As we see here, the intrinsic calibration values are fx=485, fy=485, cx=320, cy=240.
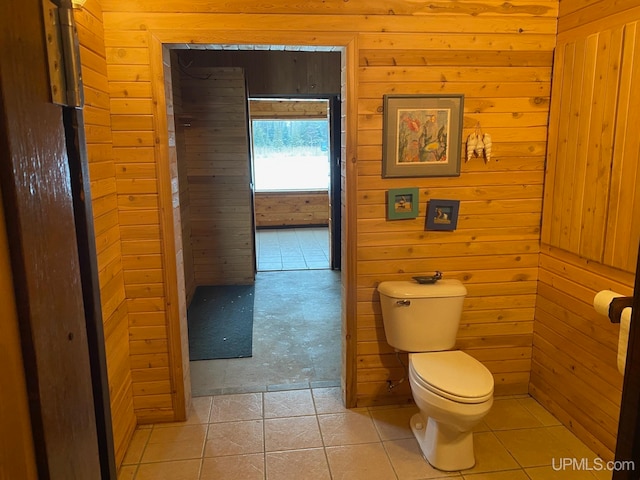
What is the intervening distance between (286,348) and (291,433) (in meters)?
1.05

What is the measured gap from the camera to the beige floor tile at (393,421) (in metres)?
2.60

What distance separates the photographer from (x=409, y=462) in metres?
2.37

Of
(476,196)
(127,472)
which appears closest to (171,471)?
(127,472)

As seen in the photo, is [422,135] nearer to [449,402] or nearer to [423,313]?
[423,313]

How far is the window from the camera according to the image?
28.9ft

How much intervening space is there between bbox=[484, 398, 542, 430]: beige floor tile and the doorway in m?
0.96

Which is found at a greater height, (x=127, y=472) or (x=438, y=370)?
(x=438, y=370)

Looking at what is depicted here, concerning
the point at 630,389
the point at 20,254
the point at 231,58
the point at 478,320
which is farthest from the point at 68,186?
the point at 231,58

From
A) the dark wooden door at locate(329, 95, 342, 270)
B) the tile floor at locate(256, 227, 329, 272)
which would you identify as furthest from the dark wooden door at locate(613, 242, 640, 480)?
the tile floor at locate(256, 227, 329, 272)

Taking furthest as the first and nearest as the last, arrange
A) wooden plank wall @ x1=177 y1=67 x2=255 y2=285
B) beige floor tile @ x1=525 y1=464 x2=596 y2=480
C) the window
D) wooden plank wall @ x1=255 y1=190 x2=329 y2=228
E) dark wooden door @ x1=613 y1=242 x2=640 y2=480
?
the window
wooden plank wall @ x1=255 y1=190 x2=329 y2=228
wooden plank wall @ x1=177 y1=67 x2=255 y2=285
beige floor tile @ x1=525 y1=464 x2=596 y2=480
dark wooden door @ x1=613 y1=242 x2=640 y2=480

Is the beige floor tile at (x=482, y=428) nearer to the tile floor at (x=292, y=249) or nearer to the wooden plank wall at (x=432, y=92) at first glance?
the wooden plank wall at (x=432, y=92)

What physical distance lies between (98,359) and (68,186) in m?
0.27

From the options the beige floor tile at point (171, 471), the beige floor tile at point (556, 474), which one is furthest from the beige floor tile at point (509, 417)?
the beige floor tile at point (171, 471)

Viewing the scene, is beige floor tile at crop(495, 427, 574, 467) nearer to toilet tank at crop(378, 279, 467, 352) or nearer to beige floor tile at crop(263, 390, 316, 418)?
toilet tank at crop(378, 279, 467, 352)
